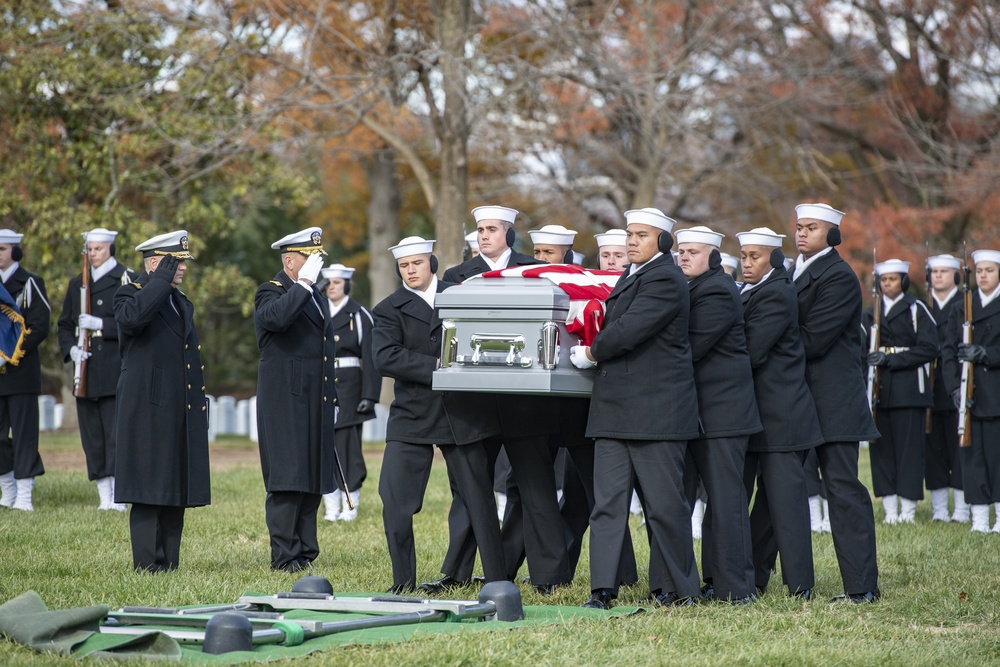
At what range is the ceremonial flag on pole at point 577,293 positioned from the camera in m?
7.10

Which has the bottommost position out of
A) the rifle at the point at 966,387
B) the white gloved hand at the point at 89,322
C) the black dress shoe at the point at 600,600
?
the black dress shoe at the point at 600,600

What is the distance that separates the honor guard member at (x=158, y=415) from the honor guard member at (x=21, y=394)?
11.6 ft

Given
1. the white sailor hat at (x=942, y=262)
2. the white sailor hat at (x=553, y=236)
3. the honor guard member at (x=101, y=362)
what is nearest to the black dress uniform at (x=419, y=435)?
the white sailor hat at (x=553, y=236)

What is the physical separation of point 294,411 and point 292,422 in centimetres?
7

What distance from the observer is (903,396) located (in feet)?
38.9

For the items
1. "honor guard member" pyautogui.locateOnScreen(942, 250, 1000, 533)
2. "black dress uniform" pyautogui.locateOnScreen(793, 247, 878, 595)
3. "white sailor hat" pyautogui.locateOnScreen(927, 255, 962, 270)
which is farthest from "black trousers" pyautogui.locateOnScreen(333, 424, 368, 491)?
"white sailor hat" pyautogui.locateOnScreen(927, 255, 962, 270)

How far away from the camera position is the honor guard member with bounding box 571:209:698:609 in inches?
271

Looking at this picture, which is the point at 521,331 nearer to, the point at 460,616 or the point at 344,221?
the point at 460,616

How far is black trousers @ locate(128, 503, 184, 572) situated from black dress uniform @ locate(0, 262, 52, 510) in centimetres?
356

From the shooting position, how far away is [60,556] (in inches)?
340

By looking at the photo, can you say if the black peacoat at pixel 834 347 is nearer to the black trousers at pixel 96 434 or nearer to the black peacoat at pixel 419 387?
the black peacoat at pixel 419 387

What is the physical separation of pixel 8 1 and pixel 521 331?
1349 cm

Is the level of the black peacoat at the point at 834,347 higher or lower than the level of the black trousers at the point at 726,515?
higher

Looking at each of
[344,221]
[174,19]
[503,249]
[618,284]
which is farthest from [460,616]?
[344,221]
